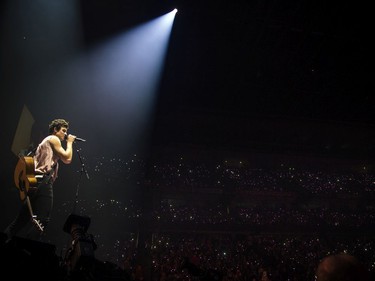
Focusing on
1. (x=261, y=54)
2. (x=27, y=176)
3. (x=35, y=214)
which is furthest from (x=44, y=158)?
(x=261, y=54)

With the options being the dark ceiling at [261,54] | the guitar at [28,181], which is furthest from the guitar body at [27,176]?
the dark ceiling at [261,54]

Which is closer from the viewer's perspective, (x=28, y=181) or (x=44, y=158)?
(x=28, y=181)

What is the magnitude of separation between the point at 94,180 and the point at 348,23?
37.3 ft

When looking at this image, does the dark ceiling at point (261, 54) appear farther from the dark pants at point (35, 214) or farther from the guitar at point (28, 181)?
the dark pants at point (35, 214)

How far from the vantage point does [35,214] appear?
131 inches

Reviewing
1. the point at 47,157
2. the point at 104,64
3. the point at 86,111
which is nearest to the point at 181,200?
the point at 86,111

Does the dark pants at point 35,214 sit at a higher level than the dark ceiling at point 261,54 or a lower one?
lower

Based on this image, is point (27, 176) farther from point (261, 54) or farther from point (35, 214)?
point (261, 54)

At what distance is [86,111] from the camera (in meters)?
11.7

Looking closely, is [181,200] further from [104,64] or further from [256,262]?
Answer: [104,64]

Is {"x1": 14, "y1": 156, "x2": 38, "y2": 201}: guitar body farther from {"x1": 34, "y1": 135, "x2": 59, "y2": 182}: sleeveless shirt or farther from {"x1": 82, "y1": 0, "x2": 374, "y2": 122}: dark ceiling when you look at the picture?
{"x1": 82, "y1": 0, "x2": 374, "y2": 122}: dark ceiling

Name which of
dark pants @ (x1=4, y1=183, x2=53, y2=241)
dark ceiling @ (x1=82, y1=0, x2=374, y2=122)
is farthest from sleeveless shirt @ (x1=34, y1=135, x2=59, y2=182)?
dark ceiling @ (x1=82, y1=0, x2=374, y2=122)

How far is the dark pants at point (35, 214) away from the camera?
10.7 feet

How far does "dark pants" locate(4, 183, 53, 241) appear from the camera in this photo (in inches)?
129
